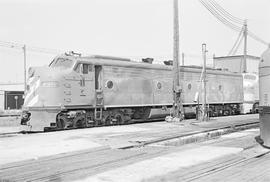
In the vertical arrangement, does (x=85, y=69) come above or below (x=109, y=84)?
above

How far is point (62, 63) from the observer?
20.5 metres

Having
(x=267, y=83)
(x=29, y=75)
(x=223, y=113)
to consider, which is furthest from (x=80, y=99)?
(x=223, y=113)

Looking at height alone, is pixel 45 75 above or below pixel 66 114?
above

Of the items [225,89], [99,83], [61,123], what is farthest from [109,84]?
[225,89]

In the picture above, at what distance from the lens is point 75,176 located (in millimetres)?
8188

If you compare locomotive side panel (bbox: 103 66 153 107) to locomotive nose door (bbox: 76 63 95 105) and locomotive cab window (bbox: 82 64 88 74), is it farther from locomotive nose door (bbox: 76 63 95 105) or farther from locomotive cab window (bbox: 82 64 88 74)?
locomotive cab window (bbox: 82 64 88 74)

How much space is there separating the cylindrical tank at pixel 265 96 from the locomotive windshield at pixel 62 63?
428 inches

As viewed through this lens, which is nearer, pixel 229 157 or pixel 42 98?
pixel 229 157

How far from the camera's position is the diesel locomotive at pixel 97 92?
19.1 metres

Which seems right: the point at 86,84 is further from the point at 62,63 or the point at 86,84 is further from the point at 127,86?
the point at 127,86

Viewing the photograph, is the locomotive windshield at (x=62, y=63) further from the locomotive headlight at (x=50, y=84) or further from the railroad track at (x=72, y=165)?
the railroad track at (x=72, y=165)

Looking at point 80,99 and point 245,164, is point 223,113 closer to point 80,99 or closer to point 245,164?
point 80,99

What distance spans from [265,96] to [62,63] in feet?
38.1

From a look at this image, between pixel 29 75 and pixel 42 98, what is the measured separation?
5.63ft
